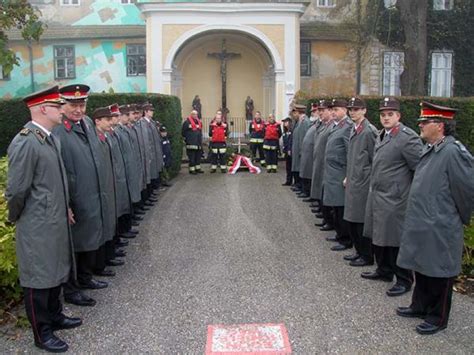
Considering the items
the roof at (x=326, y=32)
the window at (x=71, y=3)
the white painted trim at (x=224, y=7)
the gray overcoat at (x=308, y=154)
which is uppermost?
the window at (x=71, y=3)

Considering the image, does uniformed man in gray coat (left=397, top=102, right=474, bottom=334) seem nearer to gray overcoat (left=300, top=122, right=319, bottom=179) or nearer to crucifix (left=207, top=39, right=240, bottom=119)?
gray overcoat (left=300, top=122, right=319, bottom=179)

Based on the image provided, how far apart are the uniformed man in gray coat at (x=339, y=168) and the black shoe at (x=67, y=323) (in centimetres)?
414

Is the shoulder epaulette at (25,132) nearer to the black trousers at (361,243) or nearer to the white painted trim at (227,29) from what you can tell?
the black trousers at (361,243)

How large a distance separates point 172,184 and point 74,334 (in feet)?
32.9

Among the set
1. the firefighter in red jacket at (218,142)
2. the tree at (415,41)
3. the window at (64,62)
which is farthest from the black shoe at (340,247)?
the window at (64,62)

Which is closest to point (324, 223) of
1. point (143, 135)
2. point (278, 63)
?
point (143, 135)

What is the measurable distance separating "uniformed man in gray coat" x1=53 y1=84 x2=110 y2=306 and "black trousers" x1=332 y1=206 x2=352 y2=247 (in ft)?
12.3

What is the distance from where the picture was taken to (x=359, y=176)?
736 cm

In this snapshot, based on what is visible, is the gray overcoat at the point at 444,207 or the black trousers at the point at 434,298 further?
the black trousers at the point at 434,298

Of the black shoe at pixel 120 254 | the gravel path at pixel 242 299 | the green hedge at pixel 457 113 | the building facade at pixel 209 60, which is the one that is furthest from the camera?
the building facade at pixel 209 60

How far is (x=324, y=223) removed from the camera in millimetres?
9828

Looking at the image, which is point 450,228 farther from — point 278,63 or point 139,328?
point 278,63

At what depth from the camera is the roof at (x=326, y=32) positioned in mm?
26953

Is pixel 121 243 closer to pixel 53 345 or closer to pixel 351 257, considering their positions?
pixel 351 257
